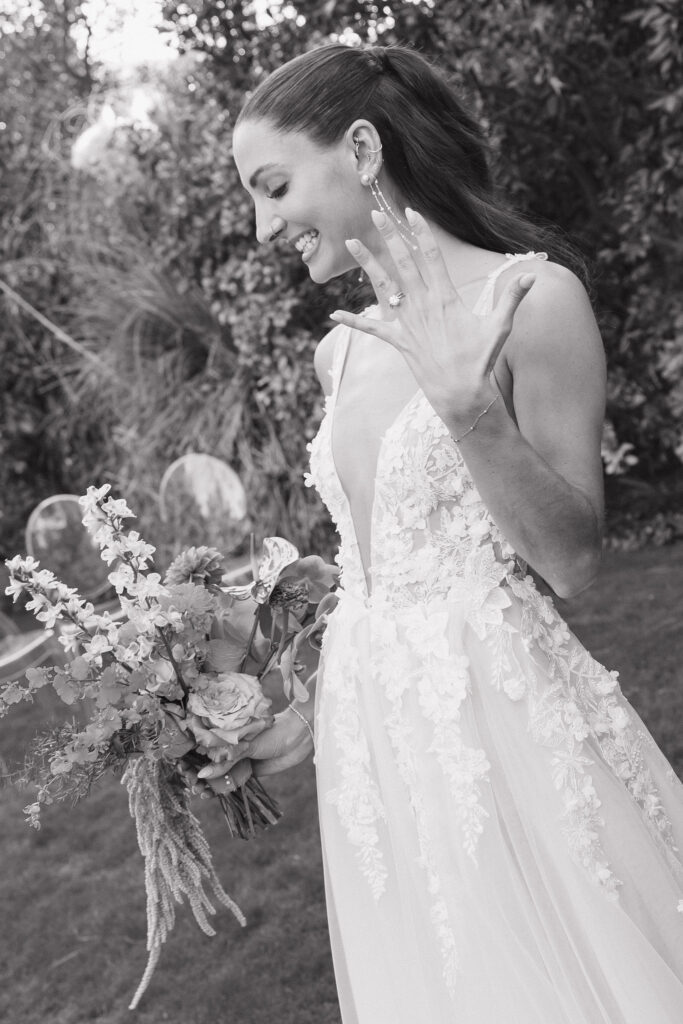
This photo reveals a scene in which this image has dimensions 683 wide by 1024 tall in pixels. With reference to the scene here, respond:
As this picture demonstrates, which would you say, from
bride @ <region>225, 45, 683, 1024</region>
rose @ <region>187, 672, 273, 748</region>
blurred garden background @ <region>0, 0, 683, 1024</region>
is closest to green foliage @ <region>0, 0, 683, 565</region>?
blurred garden background @ <region>0, 0, 683, 1024</region>

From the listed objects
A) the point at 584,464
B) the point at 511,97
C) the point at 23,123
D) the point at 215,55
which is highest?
the point at 23,123

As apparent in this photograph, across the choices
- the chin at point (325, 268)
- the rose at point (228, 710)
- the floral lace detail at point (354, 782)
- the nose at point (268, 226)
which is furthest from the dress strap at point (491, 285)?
the rose at point (228, 710)

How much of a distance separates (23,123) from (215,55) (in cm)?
375

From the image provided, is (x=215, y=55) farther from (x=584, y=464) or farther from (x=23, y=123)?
(x=584, y=464)

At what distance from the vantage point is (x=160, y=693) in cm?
180

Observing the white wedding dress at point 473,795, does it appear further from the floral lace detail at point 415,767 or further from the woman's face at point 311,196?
the woman's face at point 311,196

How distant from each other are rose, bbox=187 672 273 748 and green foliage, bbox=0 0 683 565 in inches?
A: 150

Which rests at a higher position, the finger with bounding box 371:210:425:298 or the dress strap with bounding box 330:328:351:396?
the dress strap with bounding box 330:328:351:396

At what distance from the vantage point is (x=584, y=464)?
1567mm

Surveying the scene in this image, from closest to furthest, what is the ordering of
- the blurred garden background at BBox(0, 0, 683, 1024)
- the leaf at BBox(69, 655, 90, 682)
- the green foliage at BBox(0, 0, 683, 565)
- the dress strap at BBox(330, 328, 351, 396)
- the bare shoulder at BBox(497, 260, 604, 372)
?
the bare shoulder at BBox(497, 260, 604, 372) < the leaf at BBox(69, 655, 90, 682) < the dress strap at BBox(330, 328, 351, 396) < the blurred garden background at BBox(0, 0, 683, 1024) < the green foliage at BBox(0, 0, 683, 565)

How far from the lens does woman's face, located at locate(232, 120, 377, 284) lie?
69.5 inches

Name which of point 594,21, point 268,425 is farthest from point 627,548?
point 594,21

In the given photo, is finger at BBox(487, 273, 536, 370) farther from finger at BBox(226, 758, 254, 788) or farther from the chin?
finger at BBox(226, 758, 254, 788)

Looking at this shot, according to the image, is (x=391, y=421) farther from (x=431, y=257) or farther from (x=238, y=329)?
(x=238, y=329)
